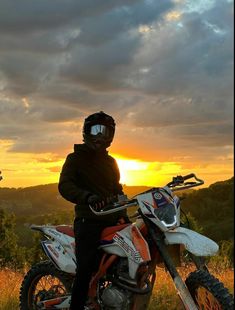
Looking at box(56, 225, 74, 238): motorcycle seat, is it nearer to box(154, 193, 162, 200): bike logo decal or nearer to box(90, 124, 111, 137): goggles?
box(90, 124, 111, 137): goggles

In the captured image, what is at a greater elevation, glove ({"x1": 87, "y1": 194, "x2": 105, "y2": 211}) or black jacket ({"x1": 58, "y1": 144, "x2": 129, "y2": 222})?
black jacket ({"x1": 58, "y1": 144, "x2": 129, "y2": 222})

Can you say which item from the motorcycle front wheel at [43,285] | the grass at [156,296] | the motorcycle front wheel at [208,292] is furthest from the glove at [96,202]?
the grass at [156,296]

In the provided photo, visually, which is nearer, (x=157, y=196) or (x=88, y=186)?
(x=157, y=196)

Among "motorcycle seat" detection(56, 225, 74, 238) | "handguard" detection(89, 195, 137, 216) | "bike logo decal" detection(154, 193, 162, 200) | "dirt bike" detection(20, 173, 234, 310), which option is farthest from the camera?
"motorcycle seat" detection(56, 225, 74, 238)

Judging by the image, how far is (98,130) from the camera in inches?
246

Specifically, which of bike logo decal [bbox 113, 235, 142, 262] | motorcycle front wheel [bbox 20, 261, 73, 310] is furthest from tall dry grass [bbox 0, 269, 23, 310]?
bike logo decal [bbox 113, 235, 142, 262]

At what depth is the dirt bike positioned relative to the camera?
521cm

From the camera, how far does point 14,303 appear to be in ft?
26.6

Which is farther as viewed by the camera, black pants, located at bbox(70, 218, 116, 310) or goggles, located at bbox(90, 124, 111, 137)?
goggles, located at bbox(90, 124, 111, 137)

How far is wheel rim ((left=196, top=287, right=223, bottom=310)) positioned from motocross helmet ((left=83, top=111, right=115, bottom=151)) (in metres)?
2.03

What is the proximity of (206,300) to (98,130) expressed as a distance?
2.24 meters

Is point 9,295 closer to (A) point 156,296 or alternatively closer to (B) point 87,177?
(A) point 156,296

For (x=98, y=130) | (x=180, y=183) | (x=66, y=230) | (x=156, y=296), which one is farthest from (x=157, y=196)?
(x=156, y=296)

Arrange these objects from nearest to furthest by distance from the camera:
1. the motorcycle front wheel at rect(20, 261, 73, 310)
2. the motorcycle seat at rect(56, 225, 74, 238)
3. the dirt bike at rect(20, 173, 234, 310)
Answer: the dirt bike at rect(20, 173, 234, 310), the motorcycle seat at rect(56, 225, 74, 238), the motorcycle front wheel at rect(20, 261, 73, 310)
